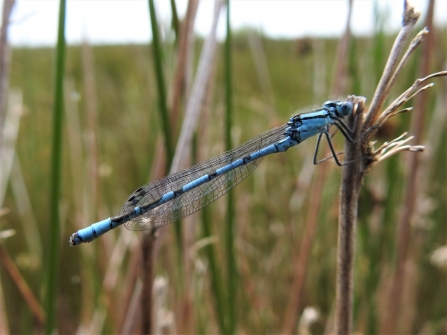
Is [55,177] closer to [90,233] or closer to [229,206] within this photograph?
[90,233]

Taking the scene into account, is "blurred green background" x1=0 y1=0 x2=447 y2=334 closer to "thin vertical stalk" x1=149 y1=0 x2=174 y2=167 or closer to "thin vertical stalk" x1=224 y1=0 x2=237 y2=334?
"thin vertical stalk" x1=224 y1=0 x2=237 y2=334

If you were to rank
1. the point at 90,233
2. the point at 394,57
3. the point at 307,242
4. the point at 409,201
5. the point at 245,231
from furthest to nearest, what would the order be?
the point at 245,231, the point at 307,242, the point at 409,201, the point at 90,233, the point at 394,57

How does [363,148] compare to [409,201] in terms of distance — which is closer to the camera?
[363,148]

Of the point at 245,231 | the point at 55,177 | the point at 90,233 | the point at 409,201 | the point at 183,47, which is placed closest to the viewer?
the point at 55,177

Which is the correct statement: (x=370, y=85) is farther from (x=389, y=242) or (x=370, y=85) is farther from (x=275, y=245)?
(x=275, y=245)

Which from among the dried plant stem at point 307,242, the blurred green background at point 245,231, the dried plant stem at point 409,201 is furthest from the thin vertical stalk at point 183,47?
the dried plant stem at point 409,201

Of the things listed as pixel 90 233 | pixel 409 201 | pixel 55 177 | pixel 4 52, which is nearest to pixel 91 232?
pixel 90 233

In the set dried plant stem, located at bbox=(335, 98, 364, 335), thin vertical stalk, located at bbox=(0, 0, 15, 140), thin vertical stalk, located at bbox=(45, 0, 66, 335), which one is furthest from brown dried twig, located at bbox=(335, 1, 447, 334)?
thin vertical stalk, located at bbox=(0, 0, 15, 140)
